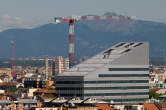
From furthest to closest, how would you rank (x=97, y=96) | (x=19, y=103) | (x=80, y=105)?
(x=97, y=96)
(x=19, y=103)
(x=80, y=105)

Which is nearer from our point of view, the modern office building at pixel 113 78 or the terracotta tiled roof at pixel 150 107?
the terracotta tiled roof at pixel 150 107

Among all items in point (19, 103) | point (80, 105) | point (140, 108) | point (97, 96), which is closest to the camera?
point (80, 105)

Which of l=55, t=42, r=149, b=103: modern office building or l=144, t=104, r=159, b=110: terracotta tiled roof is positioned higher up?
l=55, t=42, r=149, b=103: modern office building

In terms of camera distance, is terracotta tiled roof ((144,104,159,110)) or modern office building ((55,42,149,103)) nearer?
terracotta tiled roof ((144,104,159,110))

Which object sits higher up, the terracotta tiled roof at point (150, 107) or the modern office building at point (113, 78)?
the modern office building at point (113, 78)

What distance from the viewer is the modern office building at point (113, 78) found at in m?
191

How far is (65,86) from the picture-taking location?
628 feet

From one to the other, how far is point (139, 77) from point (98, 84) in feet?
31.7

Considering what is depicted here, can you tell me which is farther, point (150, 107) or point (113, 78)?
point (113, 78)

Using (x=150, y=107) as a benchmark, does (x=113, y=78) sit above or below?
above

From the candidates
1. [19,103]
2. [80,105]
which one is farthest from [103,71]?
[80,105]

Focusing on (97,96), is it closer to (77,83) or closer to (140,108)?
(77,83)

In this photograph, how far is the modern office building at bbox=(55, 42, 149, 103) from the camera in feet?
626

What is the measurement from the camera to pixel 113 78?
193 metres
